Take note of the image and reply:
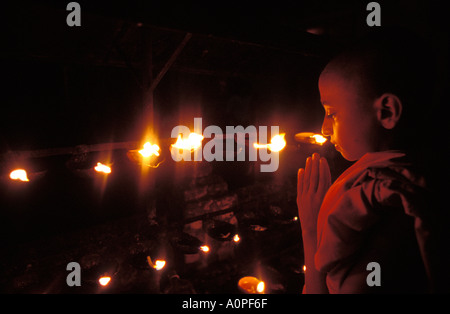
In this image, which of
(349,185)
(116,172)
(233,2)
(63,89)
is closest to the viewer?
(349,185)

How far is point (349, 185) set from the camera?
44.6 inches

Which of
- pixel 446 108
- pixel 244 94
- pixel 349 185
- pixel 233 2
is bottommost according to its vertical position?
pixel 349 185

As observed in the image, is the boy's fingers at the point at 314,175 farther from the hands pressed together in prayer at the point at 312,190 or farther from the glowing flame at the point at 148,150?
the glowing flame at the point at 148,150

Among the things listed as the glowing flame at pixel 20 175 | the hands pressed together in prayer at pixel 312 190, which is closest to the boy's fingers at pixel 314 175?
the hands pressed together in prayer at pixel 312 190

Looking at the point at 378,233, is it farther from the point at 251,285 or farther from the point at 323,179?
the point at 251,285

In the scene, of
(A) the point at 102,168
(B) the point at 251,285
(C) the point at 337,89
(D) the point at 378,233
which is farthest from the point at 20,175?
(B) the point at 251,285

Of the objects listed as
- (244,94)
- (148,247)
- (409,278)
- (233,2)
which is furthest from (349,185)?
(233,2)

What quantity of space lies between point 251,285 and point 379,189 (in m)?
5.87

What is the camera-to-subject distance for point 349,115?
3.90ft

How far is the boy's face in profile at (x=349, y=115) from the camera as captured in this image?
3.74 feet

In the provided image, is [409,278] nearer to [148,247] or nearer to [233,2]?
[148,247]

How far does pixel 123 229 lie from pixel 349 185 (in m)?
6.08

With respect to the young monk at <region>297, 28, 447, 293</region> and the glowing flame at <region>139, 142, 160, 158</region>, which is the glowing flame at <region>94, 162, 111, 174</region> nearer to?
the glowing flame at <region>139, 142, 160, 158</region>

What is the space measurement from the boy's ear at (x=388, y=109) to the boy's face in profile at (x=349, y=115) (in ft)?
0.08
